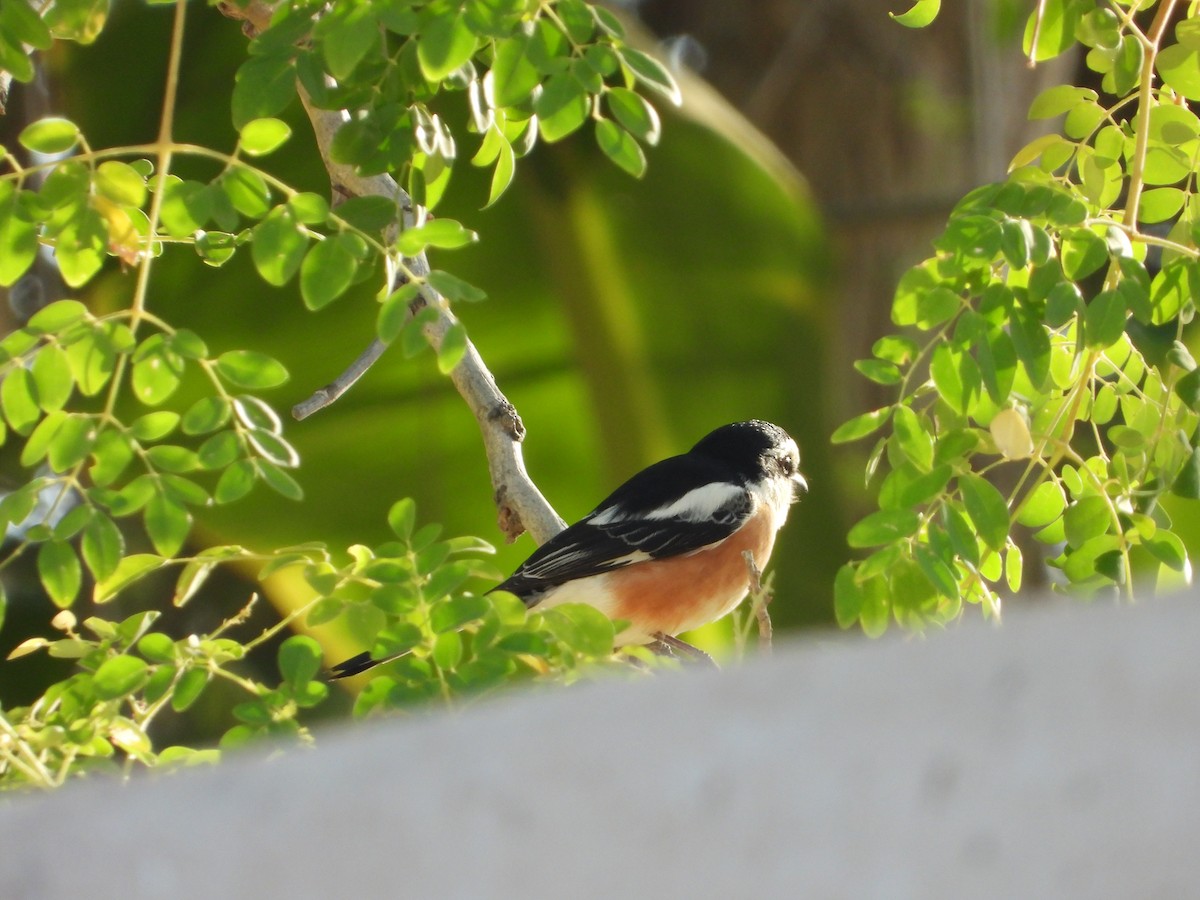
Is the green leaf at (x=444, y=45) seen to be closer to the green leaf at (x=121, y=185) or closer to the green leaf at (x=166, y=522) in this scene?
the green leaf at (x=121, y=185)

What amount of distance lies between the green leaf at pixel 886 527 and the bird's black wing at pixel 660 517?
1545 mm

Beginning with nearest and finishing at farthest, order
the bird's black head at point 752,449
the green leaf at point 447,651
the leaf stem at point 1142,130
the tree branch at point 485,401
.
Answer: the green leaf at point 447,651, the leaf stem at point 1142,130, the tree branch at point 485,401, the bird's black head at point 752,449

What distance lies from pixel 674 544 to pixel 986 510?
174 centimetres

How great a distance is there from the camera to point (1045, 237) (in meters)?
1.43

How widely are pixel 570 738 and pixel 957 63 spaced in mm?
4745

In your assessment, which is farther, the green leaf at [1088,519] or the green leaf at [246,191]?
the green leaf at [1088,519]

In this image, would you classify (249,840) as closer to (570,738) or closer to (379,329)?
(570,738)

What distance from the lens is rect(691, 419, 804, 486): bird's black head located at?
3344mm

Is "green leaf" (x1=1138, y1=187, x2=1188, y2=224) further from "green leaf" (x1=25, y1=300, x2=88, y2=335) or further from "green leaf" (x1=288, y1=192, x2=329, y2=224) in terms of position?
"green leaf" (x1=25, y1=300, x2=88, y2=335)

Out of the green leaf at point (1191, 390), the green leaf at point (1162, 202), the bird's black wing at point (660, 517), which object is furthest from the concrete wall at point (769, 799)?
the bird's black wing at point (660, 517)

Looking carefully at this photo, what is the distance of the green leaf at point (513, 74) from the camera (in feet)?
4.39

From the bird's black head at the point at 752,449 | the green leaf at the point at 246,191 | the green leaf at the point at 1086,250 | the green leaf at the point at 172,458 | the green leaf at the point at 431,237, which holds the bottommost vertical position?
the bird's black head at the point at 752,449

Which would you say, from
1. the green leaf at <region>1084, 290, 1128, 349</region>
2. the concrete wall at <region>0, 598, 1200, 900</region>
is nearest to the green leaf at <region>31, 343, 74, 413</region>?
the concrete wall at <region>0, 598, 1200, 900</region>

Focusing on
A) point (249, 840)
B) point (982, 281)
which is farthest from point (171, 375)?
point (982, 281)
